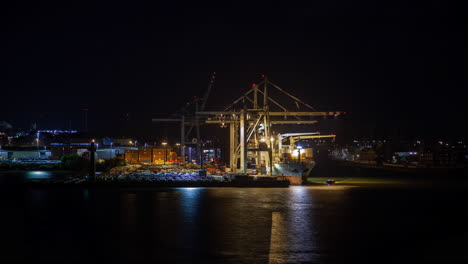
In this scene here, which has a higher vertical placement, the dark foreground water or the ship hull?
the ship hull

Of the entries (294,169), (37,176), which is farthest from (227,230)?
(294,169)

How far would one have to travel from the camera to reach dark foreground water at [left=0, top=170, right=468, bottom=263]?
9.62 m

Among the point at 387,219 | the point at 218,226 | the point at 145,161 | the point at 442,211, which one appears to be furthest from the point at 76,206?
the point at 145,161

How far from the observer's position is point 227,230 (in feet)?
41.0

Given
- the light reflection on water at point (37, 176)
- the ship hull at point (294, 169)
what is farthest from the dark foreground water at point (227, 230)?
the ship hull at point (294, 169)

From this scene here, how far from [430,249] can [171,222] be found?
25.3ft

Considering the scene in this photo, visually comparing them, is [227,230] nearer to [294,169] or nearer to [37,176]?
[37,176]

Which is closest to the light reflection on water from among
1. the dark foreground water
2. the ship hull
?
Answer: the dark foreground water

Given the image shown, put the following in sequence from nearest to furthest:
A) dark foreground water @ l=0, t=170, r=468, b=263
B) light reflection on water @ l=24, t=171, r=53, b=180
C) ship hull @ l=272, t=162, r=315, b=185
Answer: dark foreground water @ l=0, t=170, r=468, b=263, light reflection on water @ l=24, t=171, r=53, b=180, ship hull @ l=272, t=162, r=315, b=185

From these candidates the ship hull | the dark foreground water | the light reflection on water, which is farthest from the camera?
the ship hull

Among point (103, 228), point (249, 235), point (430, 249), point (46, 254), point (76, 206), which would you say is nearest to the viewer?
point (46, 254)

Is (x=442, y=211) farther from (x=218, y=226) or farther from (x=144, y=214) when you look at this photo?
(x=144, y=214)

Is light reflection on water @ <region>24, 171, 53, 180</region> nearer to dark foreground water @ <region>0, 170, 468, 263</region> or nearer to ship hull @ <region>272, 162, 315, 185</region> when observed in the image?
dark foreground water @ <region>0, 170, 468, 263</region>

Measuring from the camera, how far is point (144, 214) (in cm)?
1545
